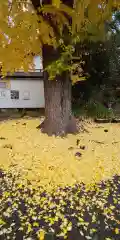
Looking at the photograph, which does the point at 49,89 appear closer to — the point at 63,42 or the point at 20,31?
the point at 63,42

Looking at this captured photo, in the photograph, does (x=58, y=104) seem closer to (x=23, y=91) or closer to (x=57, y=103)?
(x=57, y=103)

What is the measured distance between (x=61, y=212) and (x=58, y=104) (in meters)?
2.33

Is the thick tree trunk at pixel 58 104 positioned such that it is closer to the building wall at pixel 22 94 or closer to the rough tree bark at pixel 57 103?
the rough tree bark at pixel 57 103

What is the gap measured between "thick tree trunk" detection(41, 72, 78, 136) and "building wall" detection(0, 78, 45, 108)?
10.0ft

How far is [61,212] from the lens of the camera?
2.15 metres

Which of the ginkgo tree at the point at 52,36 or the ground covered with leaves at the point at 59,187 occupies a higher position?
the ginkgo tree at the point at 52,36

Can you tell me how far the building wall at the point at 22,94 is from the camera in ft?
23.2

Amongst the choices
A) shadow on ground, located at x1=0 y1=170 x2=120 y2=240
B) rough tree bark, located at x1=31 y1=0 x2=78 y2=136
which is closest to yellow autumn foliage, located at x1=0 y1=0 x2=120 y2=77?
rough tree bark, located at x1=31 y1=0 x2=78 y2=136

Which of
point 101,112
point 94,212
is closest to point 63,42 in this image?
point 94,212

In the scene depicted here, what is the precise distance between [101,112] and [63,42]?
311cm

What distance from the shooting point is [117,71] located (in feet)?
23.2

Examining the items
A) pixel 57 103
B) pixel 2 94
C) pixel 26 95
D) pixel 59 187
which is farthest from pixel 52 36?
pixel 2 94

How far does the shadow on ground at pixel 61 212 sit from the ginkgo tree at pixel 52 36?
1.77 metres

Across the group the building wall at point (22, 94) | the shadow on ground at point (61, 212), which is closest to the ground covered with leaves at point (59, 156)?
the shadow on ground at point (61, 212)
